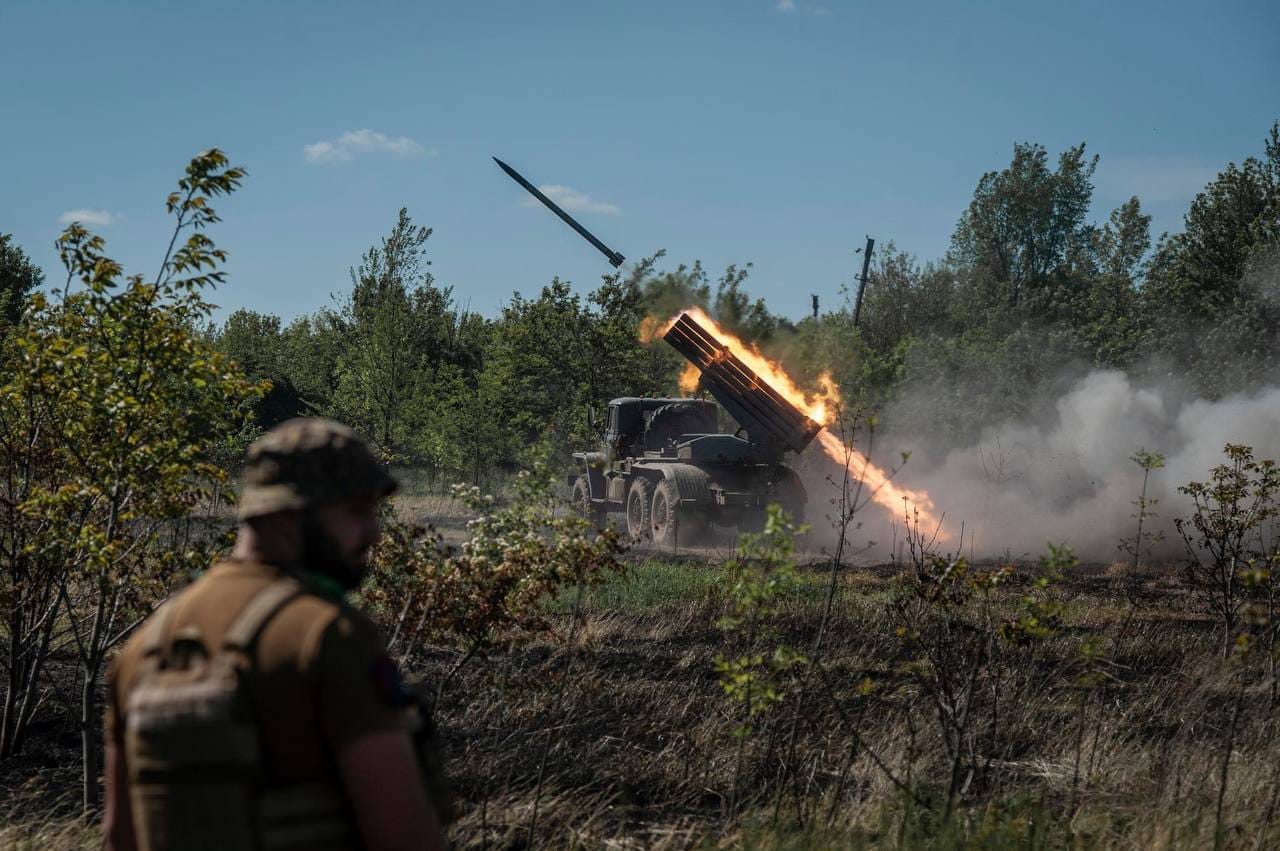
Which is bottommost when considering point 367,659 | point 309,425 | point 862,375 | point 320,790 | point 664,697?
point 664,697

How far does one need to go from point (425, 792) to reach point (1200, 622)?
40.3ft

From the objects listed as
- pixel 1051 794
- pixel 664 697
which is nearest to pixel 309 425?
pixel 1051 794

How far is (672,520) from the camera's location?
63.6 ft

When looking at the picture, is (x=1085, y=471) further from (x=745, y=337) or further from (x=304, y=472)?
(x=304, y=472)

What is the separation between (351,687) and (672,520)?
17505mm

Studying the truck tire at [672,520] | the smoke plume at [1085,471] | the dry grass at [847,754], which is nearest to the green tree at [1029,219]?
the smoke plume at [1085,471]

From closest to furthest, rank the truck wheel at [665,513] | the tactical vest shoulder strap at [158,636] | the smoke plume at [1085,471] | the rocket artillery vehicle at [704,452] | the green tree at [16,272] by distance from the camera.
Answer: the tactical vest shoulder strap at [158,636] → the rocket artillery vehicle at [704,452] → the truck wheel at [665,513] → the smoke plume at [1085,471] → the green tree at [16,272]

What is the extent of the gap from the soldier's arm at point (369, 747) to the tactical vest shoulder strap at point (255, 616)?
11cm

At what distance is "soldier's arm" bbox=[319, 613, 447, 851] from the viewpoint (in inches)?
76.0

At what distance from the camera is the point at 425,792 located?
2010mm

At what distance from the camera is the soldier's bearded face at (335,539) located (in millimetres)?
2162

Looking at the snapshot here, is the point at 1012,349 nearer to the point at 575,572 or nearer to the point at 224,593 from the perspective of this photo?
the point at 575,572

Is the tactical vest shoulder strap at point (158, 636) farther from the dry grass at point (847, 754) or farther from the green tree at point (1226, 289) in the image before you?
the green tree at point (1226, 289)

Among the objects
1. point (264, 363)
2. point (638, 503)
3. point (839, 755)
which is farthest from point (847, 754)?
point (264, 363)
